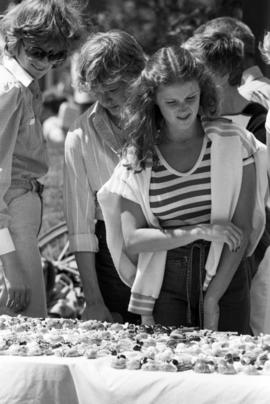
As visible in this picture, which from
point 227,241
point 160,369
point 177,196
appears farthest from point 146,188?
point 160,369

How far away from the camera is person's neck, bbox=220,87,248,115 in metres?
3.88

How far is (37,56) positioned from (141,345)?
1213mm

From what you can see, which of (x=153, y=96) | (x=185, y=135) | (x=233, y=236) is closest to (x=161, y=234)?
(x=233, y=236)

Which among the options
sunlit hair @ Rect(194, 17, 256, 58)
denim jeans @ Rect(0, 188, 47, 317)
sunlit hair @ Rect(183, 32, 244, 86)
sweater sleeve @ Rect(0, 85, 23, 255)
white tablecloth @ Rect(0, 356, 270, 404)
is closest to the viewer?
white tablecloth @ Rect(0, 356, 270, 404)

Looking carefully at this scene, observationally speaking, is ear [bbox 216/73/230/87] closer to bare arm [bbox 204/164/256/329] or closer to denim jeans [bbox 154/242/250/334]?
bare arm [bbox 204/164/256/329]

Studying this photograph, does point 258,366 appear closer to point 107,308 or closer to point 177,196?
point 177,196

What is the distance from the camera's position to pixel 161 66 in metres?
3.12

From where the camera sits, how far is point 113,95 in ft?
11.3

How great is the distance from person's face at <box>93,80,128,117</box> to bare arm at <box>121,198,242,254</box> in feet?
1.36

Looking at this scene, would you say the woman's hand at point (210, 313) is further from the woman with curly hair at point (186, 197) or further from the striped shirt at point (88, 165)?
the striped shirt at point (88, 165)

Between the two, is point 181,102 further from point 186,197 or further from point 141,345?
point 141,345

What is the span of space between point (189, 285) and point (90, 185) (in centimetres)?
66

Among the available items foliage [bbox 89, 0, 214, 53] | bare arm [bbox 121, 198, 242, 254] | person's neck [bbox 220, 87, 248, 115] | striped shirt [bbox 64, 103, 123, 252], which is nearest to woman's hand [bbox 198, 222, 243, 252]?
bare arm [bbox 121, 198, 242, 254]

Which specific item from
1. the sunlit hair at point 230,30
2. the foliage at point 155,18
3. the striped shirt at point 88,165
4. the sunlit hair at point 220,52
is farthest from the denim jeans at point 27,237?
the foliage at point 155,18
